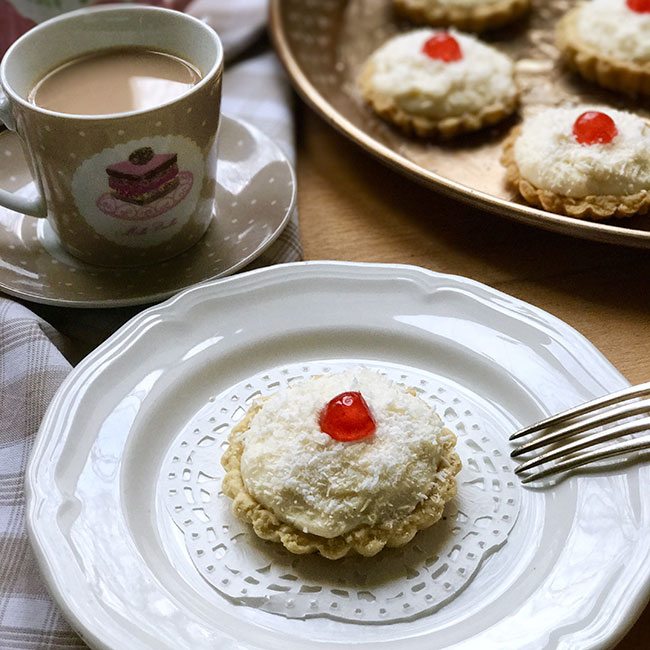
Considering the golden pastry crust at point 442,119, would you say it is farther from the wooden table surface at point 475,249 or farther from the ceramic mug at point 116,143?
the ceramic mug at point 116,143

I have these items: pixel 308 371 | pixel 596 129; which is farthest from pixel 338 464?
pixel 596 129

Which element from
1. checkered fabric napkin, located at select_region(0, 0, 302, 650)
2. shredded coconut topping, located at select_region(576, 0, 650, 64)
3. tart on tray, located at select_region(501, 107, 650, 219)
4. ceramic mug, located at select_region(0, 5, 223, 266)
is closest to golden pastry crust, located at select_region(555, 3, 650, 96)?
shredded coconut topping, located at select_region(576, 0, 650, 64)

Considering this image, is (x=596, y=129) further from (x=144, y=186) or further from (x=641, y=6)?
(x=144, y=186)

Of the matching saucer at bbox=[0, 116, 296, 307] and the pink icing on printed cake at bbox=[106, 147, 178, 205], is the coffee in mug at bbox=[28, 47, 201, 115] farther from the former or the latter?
the matching saucer at bbox=[0, 116, 296, 307]

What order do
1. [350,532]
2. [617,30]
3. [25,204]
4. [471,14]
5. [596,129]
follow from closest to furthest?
[350,532] < [25,204] < [596,129] < [617,30] < [471,14]

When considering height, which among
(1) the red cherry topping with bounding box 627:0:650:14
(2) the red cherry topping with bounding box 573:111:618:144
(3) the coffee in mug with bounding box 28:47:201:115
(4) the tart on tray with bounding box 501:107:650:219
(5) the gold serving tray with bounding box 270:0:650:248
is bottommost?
(5) the gold serving tray with bounding box 270:0:650:248

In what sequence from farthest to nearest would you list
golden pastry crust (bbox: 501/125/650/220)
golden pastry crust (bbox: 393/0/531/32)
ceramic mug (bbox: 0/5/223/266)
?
golden pastry crust (bbox: 393/0/531/32)
golden pastry crust (bbox: 501/125/650/220)
ceramic mug (bbox: 0/5/223/266)

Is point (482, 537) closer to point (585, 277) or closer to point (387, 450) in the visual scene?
point (387, 450)
